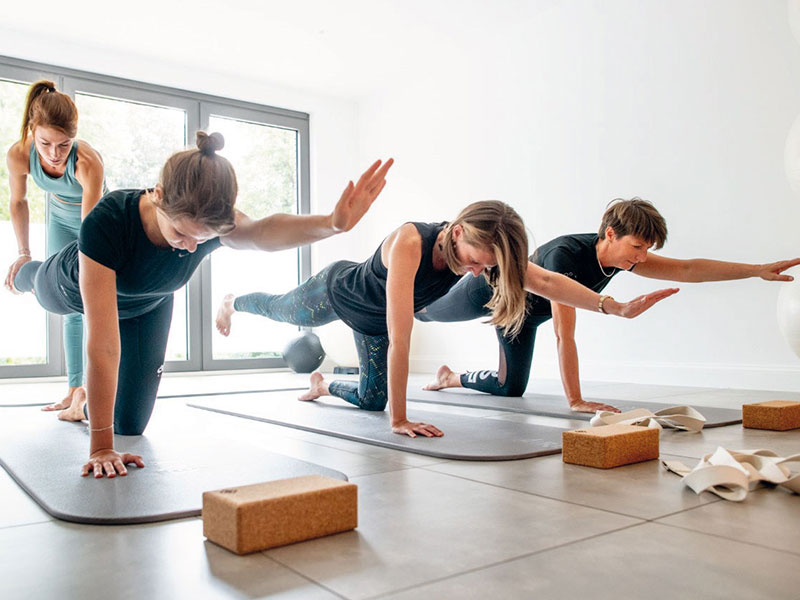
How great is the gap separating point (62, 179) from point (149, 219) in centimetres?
142

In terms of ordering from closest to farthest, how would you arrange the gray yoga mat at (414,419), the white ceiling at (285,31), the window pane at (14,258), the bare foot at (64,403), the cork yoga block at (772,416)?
the gray yoga mat at (414,419), the cork yoga block at (772,416), the bare foot at (64,403), the white ceiling at (285,31), the window pane at (14,258)

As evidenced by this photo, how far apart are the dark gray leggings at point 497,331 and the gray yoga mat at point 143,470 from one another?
1.29m

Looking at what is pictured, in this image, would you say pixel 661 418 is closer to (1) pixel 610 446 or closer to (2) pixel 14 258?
(1) pixel 610 446

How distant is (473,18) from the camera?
5230mm

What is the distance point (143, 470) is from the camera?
1762mm

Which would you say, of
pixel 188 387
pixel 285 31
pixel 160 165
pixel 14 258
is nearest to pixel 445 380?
pixel 188 387

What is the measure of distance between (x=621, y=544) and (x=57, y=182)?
279 centimetres

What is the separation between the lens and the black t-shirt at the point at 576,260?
9.46ft

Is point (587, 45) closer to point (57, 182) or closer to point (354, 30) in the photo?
point (354, 30)

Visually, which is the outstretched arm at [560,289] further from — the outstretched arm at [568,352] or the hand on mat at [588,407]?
the hand on mat at [588,407]

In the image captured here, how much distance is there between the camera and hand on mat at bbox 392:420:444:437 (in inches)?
89.1

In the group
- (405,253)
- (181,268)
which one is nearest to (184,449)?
(181,268)

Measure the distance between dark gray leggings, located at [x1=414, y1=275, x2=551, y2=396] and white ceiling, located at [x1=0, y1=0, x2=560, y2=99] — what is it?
2.63 m

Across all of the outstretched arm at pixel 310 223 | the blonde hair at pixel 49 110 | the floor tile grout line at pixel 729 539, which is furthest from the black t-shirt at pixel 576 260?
the blonde hair at pixel 49 110
